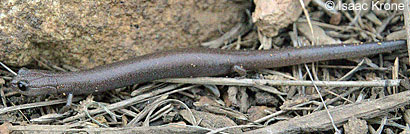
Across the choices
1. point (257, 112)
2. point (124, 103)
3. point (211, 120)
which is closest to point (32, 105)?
point (124, 103)

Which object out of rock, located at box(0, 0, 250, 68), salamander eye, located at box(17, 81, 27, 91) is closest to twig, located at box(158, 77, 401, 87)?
rock, located at box(0, 0, 250, 68)

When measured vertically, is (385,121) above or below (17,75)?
below

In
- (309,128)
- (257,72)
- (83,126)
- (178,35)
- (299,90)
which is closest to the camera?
(309,128)

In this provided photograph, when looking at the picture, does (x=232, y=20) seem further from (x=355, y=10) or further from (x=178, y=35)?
(x=355, y=10)

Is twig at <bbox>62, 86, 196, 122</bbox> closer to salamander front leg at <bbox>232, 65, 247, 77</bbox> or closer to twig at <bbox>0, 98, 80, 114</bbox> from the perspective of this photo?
twig at <bbox>0, 98, 80, 114</bbox>

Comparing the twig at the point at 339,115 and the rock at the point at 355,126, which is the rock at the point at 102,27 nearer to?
the twig at the point at 339,115

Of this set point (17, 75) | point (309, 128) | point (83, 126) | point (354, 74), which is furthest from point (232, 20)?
point (17, 75)

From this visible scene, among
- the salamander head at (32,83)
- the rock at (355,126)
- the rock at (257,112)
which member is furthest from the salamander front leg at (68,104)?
the rock at (355,126)

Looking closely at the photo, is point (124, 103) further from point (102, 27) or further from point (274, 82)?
point (274, 82)
